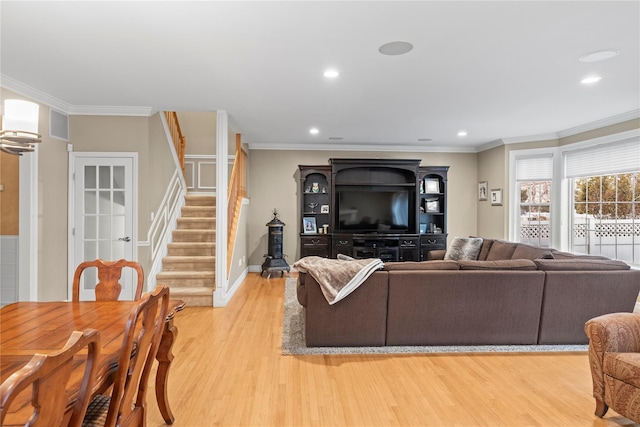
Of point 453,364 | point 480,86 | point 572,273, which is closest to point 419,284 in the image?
point 453,364

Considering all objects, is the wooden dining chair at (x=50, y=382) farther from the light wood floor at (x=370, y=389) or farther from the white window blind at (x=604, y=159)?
the white window blind at (x=604, y=159)

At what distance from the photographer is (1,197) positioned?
13.9ft

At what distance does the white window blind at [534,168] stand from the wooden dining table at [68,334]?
259 inches

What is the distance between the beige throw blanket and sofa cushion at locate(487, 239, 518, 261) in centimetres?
259

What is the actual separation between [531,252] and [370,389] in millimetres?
3045

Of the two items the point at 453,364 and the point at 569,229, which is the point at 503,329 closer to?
the point at 453,364

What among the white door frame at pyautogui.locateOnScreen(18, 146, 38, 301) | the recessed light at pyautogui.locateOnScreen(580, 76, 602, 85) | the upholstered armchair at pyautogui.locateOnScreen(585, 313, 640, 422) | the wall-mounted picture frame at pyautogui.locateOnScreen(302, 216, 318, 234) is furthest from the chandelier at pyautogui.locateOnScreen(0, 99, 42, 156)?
the wall-mounted picture frame at pyautogui.locateOnScreen(302, 216, 318, 234)

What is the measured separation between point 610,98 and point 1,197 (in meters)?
7.09

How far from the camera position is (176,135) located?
22.2 feet

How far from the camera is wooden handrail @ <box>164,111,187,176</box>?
6.35m

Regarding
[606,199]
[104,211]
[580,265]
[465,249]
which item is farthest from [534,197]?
[104,211]

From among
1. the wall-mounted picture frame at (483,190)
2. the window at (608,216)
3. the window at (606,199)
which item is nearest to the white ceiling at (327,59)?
the window at (606,199)

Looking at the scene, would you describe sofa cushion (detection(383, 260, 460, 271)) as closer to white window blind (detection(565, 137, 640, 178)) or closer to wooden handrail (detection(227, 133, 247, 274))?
wooden handrail (detection(227, 133, 247, 274))

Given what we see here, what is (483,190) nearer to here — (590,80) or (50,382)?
(590,80)
